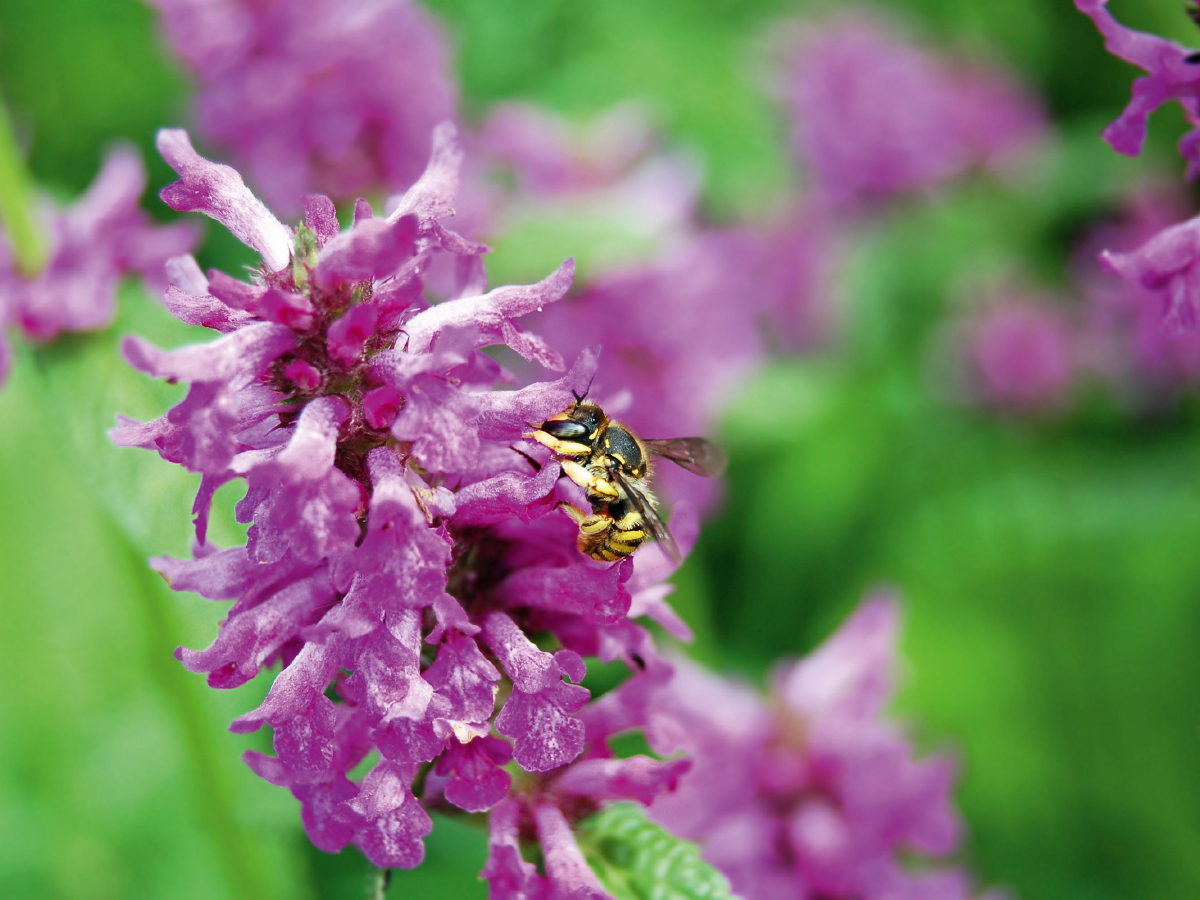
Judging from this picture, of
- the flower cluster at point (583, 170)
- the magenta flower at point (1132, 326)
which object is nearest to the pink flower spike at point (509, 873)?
the flower cluster at point (583, 170)

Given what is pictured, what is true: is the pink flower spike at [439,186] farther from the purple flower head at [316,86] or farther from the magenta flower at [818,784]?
the purple flower head at [316,86]

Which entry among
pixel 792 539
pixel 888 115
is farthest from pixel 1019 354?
pixel 792 539

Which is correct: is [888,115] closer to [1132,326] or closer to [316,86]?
[1132,326]

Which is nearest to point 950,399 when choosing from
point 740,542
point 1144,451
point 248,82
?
point 1144,451

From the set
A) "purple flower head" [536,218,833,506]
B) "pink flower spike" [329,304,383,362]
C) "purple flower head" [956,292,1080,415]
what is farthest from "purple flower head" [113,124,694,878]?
"purple flower head" [956,292,1080,415]

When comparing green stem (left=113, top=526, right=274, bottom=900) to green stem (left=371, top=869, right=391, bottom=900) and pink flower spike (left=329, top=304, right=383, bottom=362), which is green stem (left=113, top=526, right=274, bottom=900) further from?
pink flower spike (left=329, top=304, right=383, bottom=362)
